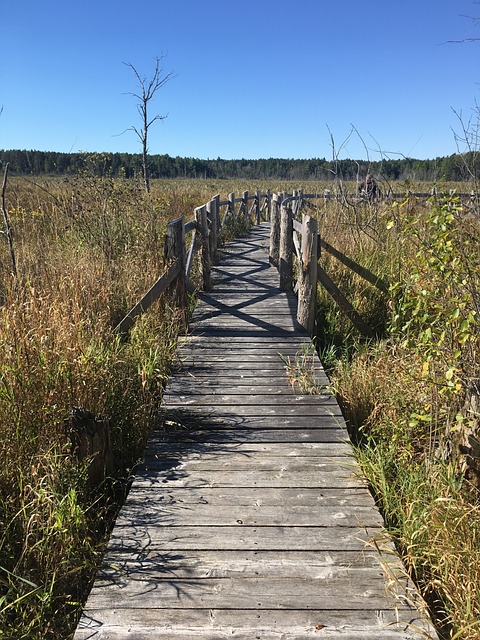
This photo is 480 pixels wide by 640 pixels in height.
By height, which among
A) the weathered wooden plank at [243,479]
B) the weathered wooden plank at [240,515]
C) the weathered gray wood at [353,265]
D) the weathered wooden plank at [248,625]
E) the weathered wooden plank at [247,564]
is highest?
the weathered gray wood at [353,265]

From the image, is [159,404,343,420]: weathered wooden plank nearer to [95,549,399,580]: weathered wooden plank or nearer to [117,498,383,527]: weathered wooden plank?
[117,498,383,527]: weathered wooden plank

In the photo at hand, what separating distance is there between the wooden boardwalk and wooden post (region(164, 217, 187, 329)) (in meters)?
1.74

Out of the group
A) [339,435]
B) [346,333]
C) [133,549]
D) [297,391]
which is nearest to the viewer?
[133,549]

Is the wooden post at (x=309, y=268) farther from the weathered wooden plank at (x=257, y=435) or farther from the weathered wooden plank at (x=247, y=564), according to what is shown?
the weathered wooden plank at (x=247, y=564)

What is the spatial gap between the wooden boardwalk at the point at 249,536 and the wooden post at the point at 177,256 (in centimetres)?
174

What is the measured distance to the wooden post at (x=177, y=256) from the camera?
5.68 metres

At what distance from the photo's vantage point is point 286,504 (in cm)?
271

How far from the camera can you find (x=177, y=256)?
5742 mm

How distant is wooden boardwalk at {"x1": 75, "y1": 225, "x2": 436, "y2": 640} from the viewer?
1.96 meters

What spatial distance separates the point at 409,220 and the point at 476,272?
52 cm

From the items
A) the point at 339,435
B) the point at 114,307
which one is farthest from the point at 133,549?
the point at 114,307

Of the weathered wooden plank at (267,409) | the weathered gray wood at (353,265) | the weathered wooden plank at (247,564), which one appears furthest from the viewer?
the weathered gray wood at (353,265)

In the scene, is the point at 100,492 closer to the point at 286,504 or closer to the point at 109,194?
the point at 286,504

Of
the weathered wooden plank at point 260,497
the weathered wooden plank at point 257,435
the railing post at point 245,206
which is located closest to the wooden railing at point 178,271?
the weathered wooden plank at point 257,435
